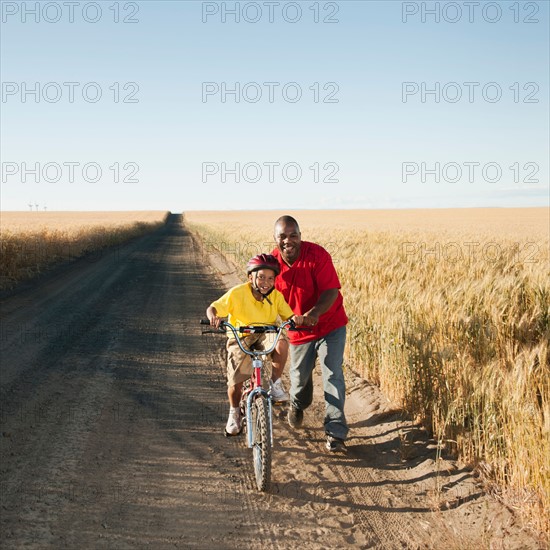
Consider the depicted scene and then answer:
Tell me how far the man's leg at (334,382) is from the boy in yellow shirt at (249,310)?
46 centimetres

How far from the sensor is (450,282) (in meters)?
8.21

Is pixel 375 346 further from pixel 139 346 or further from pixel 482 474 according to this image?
pixel 139 346

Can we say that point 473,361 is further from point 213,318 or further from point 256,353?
point 213,318

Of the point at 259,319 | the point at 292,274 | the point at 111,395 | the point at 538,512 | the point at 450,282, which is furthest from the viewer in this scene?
the point at 450,282

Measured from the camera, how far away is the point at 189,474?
4141mm

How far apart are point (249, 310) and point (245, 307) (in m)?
0.04

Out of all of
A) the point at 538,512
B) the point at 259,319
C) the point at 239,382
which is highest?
the point at 259,319

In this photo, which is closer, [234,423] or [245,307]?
[245,307]

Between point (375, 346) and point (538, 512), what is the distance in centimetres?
328

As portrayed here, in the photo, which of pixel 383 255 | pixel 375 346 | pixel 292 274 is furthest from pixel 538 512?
pixel 383 255

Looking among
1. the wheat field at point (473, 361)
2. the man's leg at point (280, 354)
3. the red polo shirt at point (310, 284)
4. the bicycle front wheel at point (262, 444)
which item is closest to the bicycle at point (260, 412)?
the bicycle front wheel at point (262, 444)

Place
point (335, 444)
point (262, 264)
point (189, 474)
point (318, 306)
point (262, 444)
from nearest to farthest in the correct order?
point (262, 444), point (262, 264), point (189, 474), point (318, 306), point (335, 444)

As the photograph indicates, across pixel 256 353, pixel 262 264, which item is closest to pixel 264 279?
pixel 262 264

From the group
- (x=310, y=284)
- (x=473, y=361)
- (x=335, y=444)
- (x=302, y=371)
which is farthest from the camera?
(x=473, y=361)
